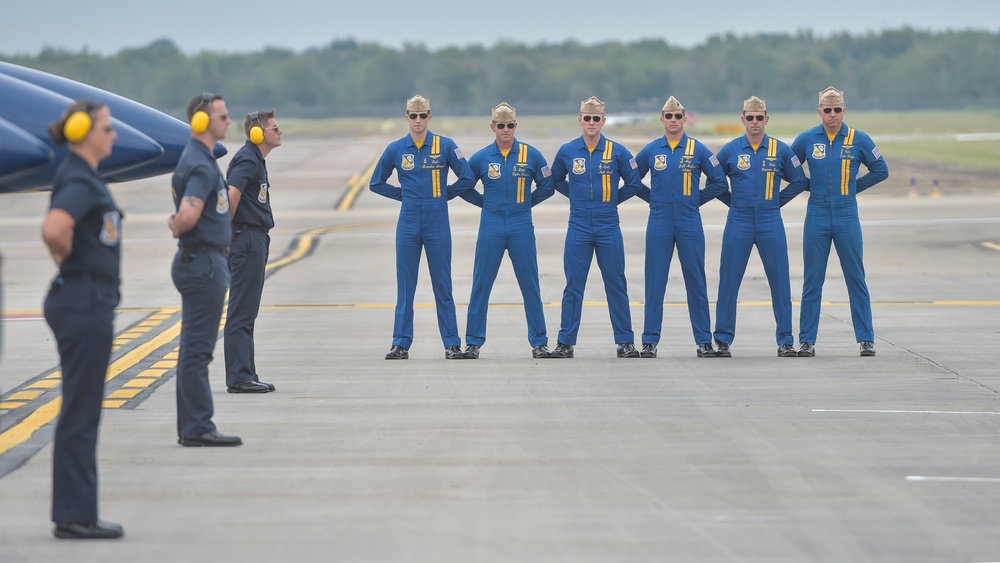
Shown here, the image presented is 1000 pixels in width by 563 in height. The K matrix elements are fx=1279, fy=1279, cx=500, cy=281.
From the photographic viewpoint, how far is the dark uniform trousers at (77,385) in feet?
20.8

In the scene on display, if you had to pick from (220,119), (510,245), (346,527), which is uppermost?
(220,119)

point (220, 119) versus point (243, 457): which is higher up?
point (220, 119)

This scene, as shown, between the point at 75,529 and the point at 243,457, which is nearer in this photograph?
the point at 75,529

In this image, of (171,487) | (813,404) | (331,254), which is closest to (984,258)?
(331,254)

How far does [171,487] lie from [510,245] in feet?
17.4

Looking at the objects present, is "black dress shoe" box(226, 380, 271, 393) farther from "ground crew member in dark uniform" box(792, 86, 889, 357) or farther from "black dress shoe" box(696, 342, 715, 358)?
"ground crew member in dark uniform" box(792, 86, 889, 357)

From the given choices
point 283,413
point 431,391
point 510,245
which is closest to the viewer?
point 283,413

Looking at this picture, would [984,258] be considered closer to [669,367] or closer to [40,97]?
[669,367]

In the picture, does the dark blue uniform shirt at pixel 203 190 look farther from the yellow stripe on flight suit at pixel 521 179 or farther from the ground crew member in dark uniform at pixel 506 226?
the yellow stripe on flight suit at pixel 521 179

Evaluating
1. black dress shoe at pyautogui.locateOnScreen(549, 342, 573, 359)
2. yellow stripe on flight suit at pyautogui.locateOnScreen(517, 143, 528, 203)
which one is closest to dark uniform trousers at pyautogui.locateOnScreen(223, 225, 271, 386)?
yellow stripe on flight suit at pyautogui.locateOnScreen(517, 143, 528, 203)

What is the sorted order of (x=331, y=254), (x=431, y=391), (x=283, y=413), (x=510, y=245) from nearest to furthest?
1. (x=283, y=413)
2. (x=431, y=391)
3. (x=510, y=245)
4. (x=331, y=254)

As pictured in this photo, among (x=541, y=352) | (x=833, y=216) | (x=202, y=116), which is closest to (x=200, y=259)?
(x=202, y=116)

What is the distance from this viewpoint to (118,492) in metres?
7.27

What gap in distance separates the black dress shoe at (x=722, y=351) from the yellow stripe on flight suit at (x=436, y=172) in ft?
9.81
